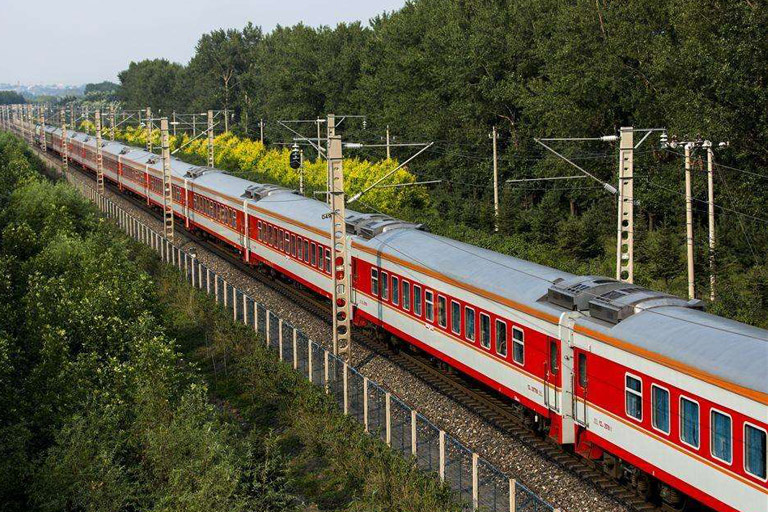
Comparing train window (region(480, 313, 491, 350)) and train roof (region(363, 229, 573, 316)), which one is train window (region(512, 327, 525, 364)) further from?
train window (region(480, 313, 491, 350))

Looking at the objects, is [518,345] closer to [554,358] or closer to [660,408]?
[554,358]

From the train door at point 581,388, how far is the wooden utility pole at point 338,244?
8933 millimetres

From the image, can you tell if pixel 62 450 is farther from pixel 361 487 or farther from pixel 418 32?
pixel 418 32

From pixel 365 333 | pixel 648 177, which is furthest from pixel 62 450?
pixel 648 177

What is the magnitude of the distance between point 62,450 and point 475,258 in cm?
1113

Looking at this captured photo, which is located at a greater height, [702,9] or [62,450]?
[702,9]

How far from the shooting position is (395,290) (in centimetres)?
2584

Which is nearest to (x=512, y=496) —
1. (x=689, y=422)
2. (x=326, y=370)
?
(x=689, y=422)

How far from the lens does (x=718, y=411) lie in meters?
13.6

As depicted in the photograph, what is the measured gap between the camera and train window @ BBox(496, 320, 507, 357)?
19.9 m

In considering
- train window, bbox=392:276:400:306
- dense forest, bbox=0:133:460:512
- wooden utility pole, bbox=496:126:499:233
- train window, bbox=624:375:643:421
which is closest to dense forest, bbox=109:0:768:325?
wooden utility pole, bbox=496:126:499:233

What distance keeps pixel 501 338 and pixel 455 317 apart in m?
2.43

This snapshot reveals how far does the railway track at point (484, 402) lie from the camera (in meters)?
17.0

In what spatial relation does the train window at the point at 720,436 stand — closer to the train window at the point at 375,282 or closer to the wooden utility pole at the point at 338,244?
the wooden utility pole at the point at 338,244
